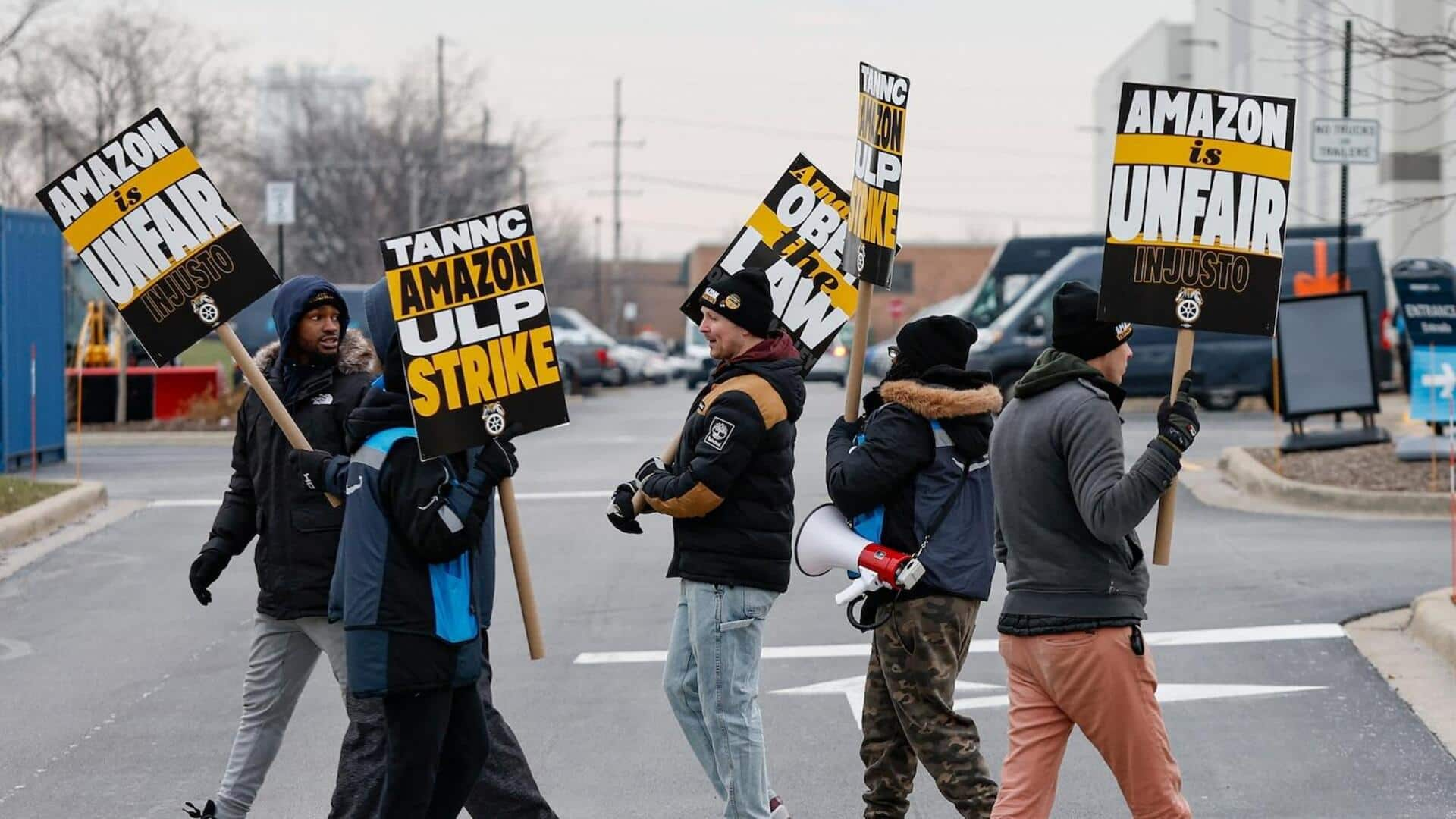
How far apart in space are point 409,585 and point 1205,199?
8.22ft

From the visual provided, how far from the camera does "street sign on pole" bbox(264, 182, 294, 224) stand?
72.4ft

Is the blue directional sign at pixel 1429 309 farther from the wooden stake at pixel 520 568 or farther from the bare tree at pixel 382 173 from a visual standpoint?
the bare tree at pixel 382 173

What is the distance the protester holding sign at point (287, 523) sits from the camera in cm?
570

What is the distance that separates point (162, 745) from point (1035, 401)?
4304mm

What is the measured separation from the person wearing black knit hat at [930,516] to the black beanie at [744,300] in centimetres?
45

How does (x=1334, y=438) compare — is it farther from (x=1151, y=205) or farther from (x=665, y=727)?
(x=1151, y=205)

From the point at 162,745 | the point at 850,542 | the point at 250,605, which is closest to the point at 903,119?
the point at 850,542

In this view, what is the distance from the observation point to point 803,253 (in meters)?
6.75

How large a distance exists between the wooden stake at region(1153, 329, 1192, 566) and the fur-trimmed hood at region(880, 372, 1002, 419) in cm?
69

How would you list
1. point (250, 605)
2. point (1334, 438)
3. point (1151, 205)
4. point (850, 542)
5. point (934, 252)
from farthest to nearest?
point (934, 252) < point (1334, 438) < point (250, 605) < point (850, 542) < point (1151, 205)

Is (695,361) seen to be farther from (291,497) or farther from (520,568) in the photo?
(520,568)

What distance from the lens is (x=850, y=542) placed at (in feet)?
18.8

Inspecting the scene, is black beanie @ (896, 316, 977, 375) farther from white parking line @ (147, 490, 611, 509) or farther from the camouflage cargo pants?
white parking line @ (147, 490, 611, 509)

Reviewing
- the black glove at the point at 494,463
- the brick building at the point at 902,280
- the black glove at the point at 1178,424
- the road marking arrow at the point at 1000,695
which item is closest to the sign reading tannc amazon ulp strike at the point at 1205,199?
the black glove at the point at 1178,424
